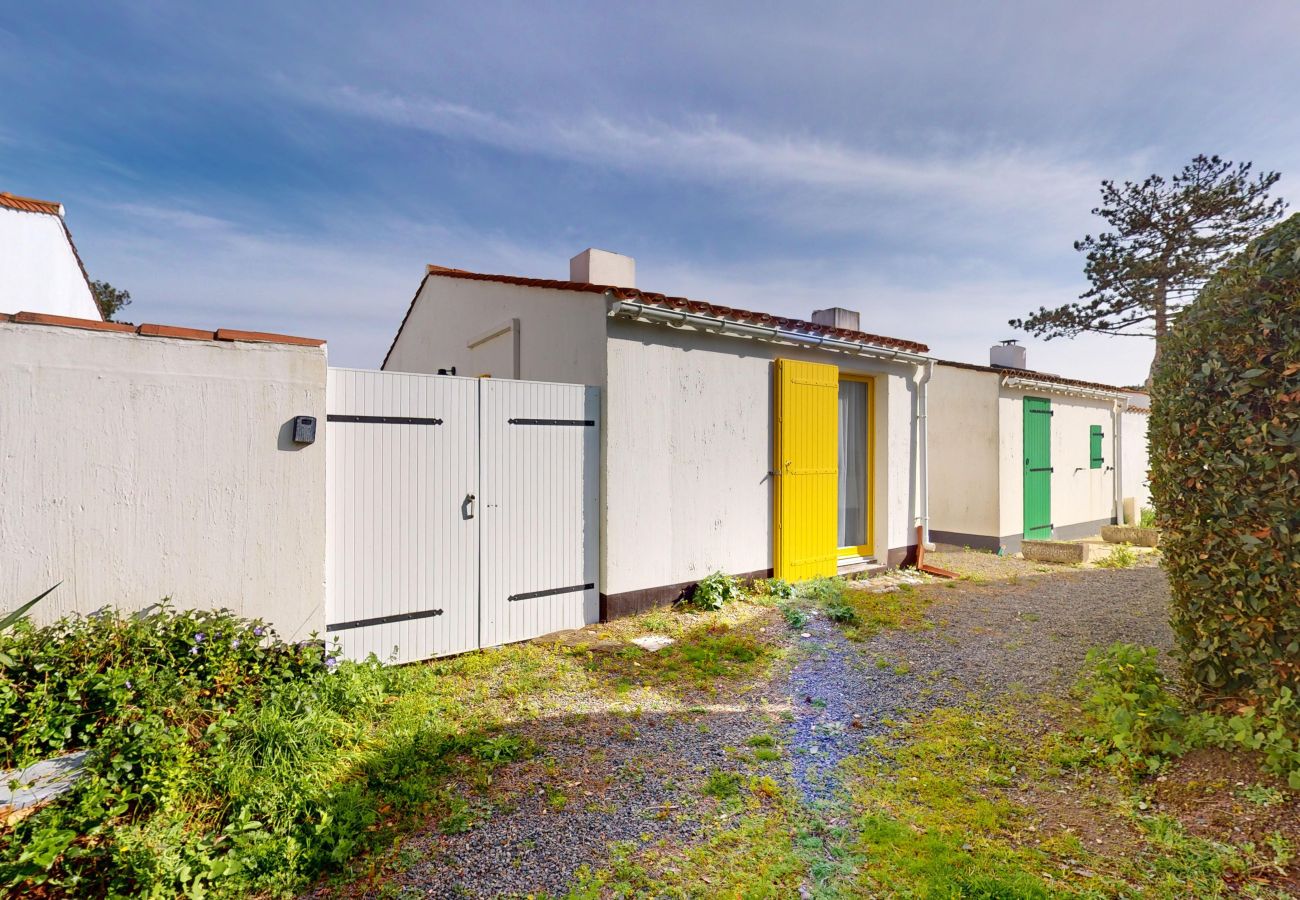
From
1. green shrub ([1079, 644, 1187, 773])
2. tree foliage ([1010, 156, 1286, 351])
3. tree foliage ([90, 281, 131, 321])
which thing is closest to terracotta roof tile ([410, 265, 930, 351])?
green shrub ([1079, 644, 1187, 773])

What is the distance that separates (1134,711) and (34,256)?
1287 cm

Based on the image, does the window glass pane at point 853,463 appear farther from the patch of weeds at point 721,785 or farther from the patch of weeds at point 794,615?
the patch of weeds at point 721,785

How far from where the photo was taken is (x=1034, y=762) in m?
2.89

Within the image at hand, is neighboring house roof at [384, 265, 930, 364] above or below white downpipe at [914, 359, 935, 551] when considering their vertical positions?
above

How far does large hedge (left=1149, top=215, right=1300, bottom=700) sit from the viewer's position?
2412mm

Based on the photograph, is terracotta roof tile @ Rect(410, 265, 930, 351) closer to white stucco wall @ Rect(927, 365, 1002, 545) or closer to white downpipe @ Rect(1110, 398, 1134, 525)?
white stucco wall @ Rect(927, 365, 1002, 545)

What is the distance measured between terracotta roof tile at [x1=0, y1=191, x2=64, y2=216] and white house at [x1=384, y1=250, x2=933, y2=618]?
5378 mm

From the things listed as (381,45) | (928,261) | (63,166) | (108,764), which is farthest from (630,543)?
(63,166)

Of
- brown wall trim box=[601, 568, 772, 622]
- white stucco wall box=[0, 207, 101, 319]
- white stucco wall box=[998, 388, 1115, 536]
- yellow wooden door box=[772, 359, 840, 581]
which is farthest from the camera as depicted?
white stucco wall box=[998, 388, 1115, 536]

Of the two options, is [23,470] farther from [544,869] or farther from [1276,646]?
[1276,646]

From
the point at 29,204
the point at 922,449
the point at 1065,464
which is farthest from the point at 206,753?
the point at 1065,464

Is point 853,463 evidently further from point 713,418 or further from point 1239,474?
point 1239,474

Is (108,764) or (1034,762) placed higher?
(108,764)

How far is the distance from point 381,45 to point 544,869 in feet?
22.1
